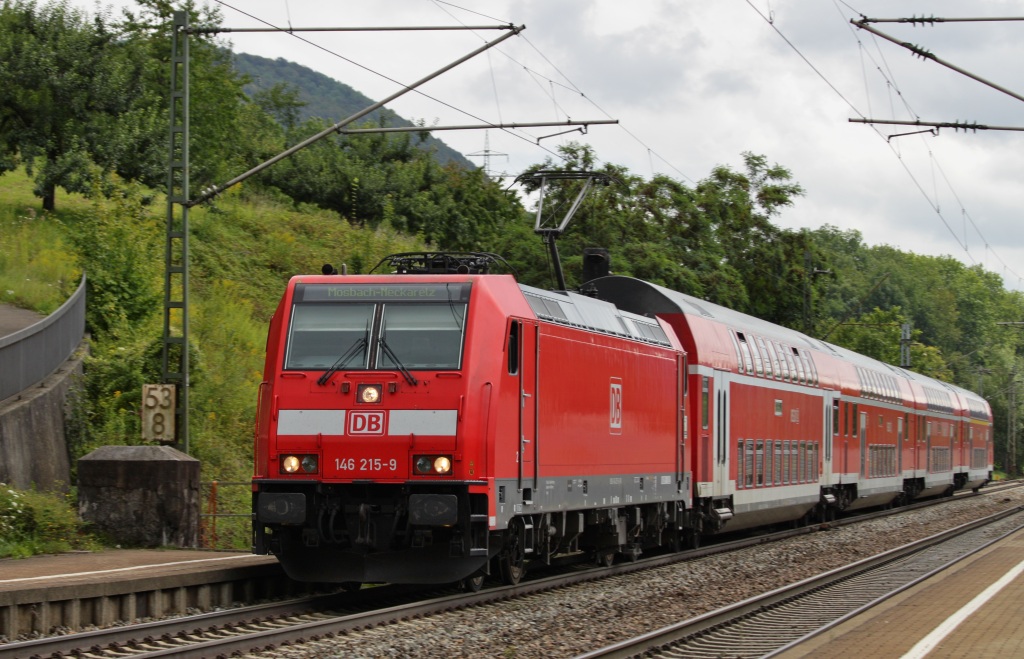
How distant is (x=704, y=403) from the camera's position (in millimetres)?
23078

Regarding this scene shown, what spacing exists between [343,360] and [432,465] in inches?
62.7

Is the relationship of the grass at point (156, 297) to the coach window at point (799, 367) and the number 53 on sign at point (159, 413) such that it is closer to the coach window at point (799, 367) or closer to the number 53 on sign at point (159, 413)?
the number 53 on sign at point (159, 413)

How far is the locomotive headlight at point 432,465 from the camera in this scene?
560 inches

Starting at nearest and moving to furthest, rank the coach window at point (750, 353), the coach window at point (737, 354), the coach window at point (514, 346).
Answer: the coach window at point (514, 346) < the coach window at point (737, 354) < the coach window at point (750, 353)

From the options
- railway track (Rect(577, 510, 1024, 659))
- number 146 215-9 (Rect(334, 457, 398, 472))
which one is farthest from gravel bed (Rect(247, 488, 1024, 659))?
number 146 215-9 (Rect(334, 457, 398, 472))

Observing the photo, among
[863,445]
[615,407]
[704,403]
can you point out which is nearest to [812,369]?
[863,445]

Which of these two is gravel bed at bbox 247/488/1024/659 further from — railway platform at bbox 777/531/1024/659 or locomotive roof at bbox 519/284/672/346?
locomotive roof at bbox 519/284/672/346

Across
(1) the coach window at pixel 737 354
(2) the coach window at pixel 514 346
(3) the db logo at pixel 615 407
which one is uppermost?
(1) the coach window at pixel 737 354

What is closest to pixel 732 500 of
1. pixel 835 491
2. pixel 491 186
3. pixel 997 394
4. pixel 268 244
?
pixel 835 491

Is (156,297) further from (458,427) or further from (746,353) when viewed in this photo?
(458,427)

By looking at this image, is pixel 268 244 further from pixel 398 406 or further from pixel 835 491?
pixel 398 406

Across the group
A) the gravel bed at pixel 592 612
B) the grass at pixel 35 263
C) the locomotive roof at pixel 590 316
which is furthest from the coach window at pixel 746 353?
the grass at pixel 35 263

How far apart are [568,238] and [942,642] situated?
34.6 m

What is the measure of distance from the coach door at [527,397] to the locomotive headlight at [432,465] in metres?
1.28
